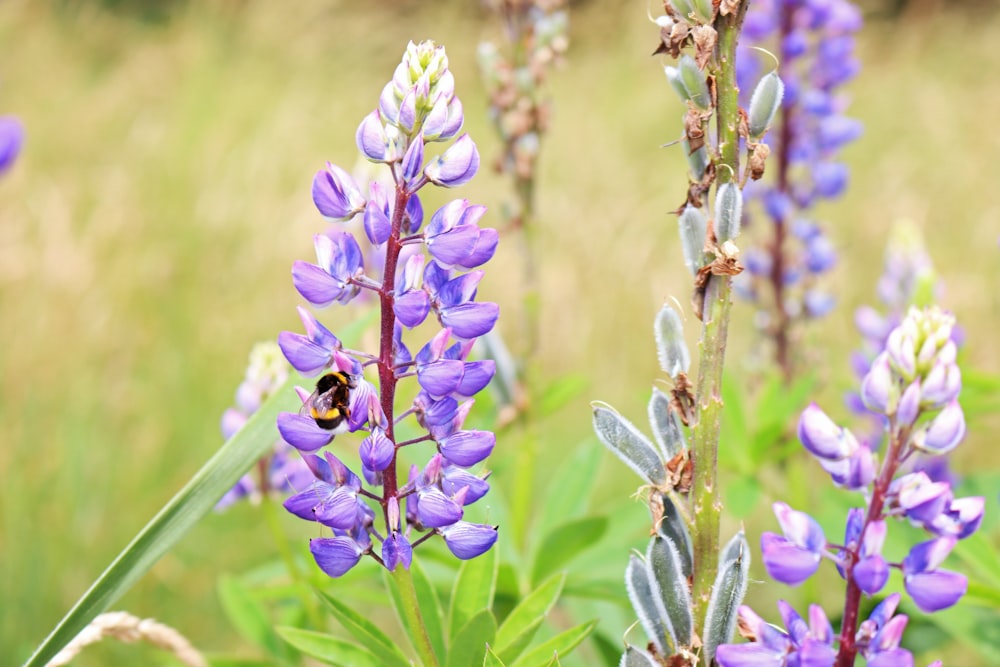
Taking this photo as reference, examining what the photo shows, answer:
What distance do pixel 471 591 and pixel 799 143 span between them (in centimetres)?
159

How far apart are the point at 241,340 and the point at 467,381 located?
3476 mm

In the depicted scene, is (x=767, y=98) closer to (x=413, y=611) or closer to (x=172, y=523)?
(x=413, y=611)

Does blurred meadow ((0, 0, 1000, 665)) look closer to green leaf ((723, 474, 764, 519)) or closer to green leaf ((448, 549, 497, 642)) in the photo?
green leaf ((723, 474, 764, 519))

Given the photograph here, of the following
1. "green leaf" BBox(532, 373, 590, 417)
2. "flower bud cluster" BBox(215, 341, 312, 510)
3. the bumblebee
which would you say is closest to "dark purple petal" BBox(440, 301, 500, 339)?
the bumblebee

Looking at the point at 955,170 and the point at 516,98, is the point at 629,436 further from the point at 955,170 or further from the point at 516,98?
the point at 955,170

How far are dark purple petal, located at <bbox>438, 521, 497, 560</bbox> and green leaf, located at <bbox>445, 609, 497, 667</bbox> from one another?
0.16m

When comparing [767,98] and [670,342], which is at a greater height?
[767,98]

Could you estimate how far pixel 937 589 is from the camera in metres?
0.86

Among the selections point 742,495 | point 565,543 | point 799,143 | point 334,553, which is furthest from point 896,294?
point 334,553

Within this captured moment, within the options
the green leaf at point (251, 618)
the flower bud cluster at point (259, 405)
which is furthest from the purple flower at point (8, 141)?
the green leaf at point (251, 618)

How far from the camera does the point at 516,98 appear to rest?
7.39ft

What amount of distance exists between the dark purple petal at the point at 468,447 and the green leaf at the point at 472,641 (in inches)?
8.9

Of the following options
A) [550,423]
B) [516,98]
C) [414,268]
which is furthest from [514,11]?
[550,423]

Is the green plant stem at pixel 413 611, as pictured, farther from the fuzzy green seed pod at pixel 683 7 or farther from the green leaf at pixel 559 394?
the green leaf at pixel 559 394
